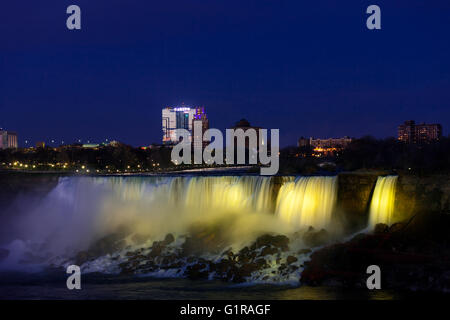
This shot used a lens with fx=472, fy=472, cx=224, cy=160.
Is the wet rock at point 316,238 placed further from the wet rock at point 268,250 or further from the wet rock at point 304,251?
the wet rock at point 268,250

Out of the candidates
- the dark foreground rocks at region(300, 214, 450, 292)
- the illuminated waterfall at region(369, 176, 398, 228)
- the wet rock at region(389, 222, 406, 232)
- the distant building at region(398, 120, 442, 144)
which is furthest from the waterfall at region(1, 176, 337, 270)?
the distant building at region(398, 120, 442, 144)

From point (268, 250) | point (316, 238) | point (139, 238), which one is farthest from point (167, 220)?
point (316, 238)

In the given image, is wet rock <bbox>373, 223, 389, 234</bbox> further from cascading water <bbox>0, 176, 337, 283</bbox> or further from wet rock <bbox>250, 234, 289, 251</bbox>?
wet rock <bbox>250, 234, 289, 251</bbox>

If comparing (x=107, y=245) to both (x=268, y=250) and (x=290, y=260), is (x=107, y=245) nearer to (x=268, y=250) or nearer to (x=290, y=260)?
(x=268, y=250)

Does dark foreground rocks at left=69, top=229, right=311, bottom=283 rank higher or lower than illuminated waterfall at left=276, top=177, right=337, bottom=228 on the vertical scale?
lower

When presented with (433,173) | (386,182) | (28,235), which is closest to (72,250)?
(28,235)
